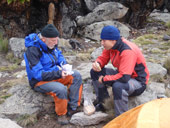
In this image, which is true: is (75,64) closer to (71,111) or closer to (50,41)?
(71,111)

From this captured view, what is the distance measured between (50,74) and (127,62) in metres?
1.34

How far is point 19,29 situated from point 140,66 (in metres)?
6.12

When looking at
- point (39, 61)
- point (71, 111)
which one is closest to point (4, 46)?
point (39, 61)

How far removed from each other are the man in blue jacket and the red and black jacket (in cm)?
77

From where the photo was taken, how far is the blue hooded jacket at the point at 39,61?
3084 millimetres

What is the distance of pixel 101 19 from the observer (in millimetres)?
11305

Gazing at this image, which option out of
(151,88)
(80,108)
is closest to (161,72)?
(151,88)

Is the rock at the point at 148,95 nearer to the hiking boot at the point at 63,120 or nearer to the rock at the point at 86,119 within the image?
the rock at the point at 86,119

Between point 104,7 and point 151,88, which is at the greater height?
point 104,7

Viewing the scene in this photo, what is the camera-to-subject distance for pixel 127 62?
274 cm

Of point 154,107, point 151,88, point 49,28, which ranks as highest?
point 49,28

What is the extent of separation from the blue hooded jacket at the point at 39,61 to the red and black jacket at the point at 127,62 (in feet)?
3.34

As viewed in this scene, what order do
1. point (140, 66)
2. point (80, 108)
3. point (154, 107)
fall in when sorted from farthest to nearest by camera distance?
point (80, 108) → point (140, 66) → point (154, 107)

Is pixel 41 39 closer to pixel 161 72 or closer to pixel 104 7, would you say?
pixel 161 72
